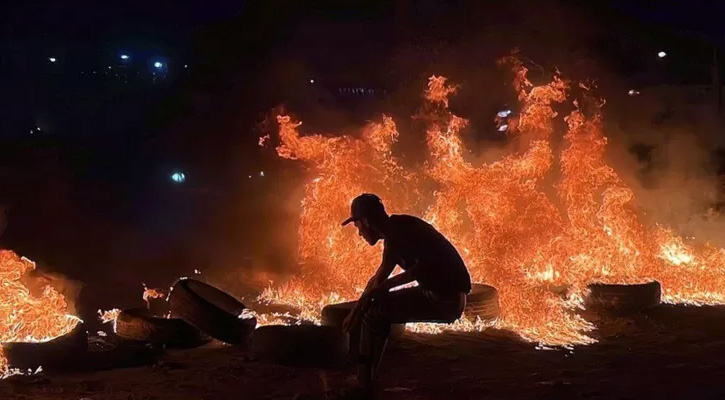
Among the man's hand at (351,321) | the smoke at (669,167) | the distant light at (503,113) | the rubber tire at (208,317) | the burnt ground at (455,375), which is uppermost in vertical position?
the distant light at (503,113)

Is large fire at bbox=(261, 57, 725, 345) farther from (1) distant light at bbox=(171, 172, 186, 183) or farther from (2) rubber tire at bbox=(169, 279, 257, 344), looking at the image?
(1) distant light at bbox=(171, 172, 186, 183)

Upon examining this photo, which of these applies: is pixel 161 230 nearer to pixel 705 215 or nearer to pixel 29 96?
pixel 29 96

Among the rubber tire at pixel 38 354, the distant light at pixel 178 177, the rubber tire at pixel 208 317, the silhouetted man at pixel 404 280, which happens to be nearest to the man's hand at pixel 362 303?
the silhouetted man at pixel 404 280

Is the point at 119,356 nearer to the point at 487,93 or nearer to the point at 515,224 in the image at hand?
the point at 515,224

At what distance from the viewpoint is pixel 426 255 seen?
274 inches

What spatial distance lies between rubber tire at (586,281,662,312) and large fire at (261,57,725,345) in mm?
387

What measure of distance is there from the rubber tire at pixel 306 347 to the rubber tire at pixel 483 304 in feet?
9.72

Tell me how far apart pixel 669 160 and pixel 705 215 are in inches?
65.1

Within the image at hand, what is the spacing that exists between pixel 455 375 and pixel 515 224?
Result: 18.8 ft

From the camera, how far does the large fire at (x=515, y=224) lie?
13.2 m

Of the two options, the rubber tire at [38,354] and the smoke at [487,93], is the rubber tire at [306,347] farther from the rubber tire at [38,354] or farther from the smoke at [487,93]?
the smoke at [487,93]

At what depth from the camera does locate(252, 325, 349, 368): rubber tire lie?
8.50 m

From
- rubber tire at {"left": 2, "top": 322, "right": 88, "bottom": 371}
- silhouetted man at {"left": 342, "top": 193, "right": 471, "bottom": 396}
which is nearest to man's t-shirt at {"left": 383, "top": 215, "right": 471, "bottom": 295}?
silhouetted man at {"left": 342, "top": 193, "right": 471, "bottom": 396}

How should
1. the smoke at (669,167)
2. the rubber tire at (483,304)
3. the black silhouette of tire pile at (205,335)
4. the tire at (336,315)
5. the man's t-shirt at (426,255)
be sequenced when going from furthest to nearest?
1. the smoke at (669,167)
2. the rubber tire at (483,304)
3. the tire at (336,315)
4. the black silhouette of tire pile at (205,335)
5. the man's t-shirt at (426,255)
